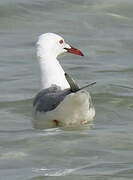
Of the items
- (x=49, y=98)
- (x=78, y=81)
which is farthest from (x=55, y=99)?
(x=78, y=81)

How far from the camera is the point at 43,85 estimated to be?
35.9 feet

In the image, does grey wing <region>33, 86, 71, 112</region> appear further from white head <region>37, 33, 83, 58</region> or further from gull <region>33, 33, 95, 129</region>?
white head <region>37, 33, 83, 58</region>

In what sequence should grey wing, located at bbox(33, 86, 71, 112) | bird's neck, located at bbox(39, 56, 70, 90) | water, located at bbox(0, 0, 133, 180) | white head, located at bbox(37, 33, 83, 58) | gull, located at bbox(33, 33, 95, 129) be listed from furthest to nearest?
1. white head, located at bbox(37, 33, 83, 58)
2. bird's neck, located at bbox(39, 56, 70, 90)
3. grey wing, located at bbox(33, 86, 71, 112)
4. gull, located at bbox(33, 33, 95, 129)
5. water, located at bbox(0, 0, 133, 180)

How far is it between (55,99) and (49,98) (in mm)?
177

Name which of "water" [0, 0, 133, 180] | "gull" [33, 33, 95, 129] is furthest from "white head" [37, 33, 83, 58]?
"water" [0, 0, 133, 180]

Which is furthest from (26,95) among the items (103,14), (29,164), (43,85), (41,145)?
(103,14)

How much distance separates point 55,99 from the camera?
10016mm

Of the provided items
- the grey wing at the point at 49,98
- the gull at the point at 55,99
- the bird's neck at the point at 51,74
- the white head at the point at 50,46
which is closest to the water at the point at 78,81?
the gull at the point at 55,99

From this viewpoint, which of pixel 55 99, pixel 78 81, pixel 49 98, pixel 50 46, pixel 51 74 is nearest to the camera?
pixel 55 99

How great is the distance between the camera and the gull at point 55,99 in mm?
9766

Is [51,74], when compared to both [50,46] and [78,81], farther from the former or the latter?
[78,81]

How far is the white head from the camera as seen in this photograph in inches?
450

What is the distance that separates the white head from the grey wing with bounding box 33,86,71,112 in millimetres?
887

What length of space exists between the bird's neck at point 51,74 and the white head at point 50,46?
0.31 feet
